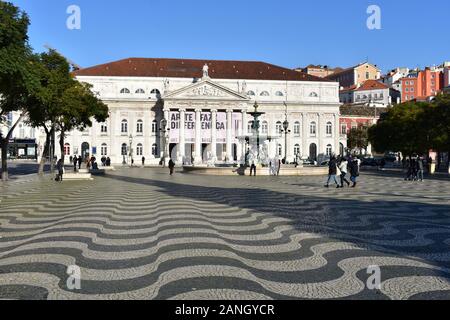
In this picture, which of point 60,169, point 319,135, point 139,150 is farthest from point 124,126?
point 60,169

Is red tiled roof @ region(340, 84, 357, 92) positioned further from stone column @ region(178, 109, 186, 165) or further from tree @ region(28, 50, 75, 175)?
tree @ region(28, 50, 75, 175)

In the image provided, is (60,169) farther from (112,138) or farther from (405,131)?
(112,138)

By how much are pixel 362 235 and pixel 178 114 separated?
6879 cm

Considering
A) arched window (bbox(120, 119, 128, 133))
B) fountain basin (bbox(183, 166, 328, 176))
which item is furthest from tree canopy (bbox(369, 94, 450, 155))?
arched window (bbox(120, 119, 128, 133))

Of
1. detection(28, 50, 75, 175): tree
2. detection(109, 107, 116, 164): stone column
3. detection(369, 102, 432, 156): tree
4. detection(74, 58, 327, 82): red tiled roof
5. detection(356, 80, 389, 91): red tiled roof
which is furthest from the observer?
detection(356, 80, 389, 91): red tiled roof

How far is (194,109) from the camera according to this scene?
249 ft

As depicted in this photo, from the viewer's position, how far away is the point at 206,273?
18.8 feet

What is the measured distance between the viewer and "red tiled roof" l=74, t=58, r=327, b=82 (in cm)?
7800

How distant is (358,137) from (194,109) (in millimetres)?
33093

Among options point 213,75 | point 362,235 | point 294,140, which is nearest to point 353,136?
point 294,140

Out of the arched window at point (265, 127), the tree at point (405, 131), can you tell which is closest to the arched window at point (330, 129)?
the arched window at point (265, 127)

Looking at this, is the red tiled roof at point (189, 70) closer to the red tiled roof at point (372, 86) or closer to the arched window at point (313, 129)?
the arched window at point (313, 129)
